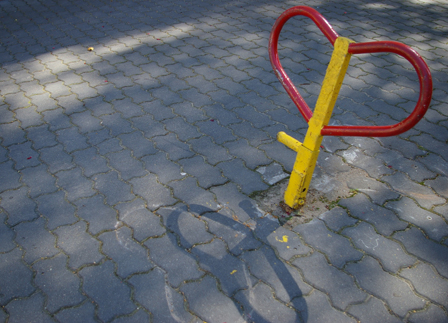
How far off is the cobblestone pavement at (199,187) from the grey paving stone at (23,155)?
13 millimetres

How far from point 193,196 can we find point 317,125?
985mm

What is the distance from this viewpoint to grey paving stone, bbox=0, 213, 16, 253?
2023 mm

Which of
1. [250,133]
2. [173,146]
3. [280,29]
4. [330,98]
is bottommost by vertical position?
[173,146]

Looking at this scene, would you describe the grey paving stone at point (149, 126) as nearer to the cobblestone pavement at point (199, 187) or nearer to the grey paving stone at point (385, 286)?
the cobblestone pavement at point (199, 187)

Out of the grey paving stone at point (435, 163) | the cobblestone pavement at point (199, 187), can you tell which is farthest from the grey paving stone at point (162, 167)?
the grey paving stone at point (435, 163)

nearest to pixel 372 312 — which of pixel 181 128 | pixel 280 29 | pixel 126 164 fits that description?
pixel 280 29

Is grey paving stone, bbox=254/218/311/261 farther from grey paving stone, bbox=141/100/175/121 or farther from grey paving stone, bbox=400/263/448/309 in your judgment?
grey paving stone, bbox=141/100/175/121

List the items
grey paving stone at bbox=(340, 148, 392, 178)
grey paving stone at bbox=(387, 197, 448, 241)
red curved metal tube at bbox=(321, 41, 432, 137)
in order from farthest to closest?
grey paving stone at bbox=(340, 148, 392, 178) < grey paving stone at bbox=(387, 197, 448, 241) < red curved metal tube at bbox=(321, 41, 432, 137)

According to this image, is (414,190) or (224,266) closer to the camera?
(224,266)

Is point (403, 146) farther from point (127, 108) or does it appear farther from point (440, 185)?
point (127, 108)

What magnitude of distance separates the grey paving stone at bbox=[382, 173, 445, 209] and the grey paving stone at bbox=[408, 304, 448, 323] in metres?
0.80

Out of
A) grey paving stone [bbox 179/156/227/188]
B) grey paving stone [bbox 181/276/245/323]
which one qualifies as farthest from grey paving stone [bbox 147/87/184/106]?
grey paving stone [bbox 181/276/245/323]

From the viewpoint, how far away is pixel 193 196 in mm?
2373

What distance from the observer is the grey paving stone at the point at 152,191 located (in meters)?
2.32
